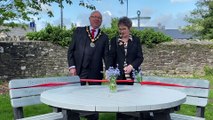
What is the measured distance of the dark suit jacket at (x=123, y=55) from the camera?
16.7ft

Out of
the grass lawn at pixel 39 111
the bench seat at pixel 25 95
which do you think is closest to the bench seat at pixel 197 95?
the bench seat at pixel 25 95

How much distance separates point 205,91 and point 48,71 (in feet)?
30.8

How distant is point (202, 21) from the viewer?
28.2 metres

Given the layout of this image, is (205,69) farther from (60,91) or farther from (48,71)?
(60,91)

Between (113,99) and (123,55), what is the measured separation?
5.32 ft

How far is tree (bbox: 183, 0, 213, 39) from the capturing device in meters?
27.6

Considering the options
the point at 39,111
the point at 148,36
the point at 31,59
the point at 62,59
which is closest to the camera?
the point at 39,111

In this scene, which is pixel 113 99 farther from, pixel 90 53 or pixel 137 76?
pixel 90 53

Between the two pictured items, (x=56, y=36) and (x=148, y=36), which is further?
(x=148, y=36)

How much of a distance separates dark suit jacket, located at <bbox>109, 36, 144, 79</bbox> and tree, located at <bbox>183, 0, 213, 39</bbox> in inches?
874

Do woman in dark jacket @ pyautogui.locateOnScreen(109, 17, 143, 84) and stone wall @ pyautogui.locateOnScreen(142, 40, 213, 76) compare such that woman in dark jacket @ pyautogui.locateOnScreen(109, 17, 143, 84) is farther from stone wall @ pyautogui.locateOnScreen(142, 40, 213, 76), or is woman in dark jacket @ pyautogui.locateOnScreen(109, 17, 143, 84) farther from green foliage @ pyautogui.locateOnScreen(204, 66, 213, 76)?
green foliage @ pyautogui.locateOnScreen(204, 66, 213, 76)

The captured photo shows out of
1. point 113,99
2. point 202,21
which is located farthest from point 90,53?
point 202,21

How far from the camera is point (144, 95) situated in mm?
3809

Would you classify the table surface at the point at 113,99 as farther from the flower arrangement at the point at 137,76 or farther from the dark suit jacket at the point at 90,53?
the dark suit jacket at the point at 90,53
